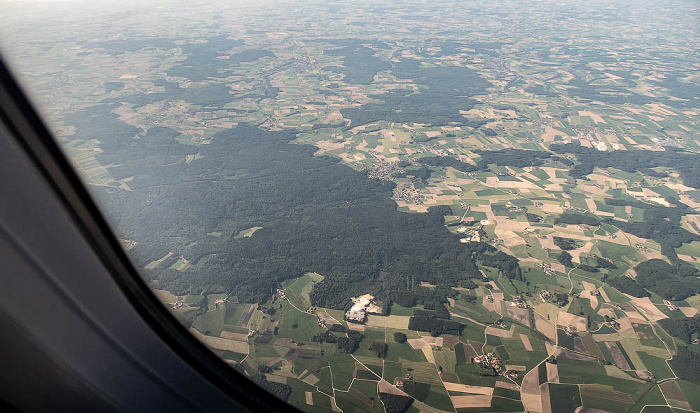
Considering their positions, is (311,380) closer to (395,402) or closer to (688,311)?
(395,402)

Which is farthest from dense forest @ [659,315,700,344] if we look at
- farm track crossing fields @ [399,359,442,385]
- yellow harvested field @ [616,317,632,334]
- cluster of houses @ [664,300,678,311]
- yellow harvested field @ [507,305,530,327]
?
farm track crossing fields @ [399,359,442,385]

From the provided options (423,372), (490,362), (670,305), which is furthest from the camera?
(670,305)

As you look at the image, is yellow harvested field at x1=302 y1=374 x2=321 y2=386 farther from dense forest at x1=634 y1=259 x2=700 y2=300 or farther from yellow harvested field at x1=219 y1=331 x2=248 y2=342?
dense forest at x1=634 y1=259 x2=700 y2=300

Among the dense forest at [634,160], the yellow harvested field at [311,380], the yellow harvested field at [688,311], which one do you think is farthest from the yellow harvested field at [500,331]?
the dense forest at [634,160]

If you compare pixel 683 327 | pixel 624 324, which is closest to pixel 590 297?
pixel 624 324

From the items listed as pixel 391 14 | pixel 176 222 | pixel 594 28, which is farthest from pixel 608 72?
pixel 176 222

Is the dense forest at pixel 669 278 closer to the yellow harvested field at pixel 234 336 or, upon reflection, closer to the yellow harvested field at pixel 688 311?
the yellow harvested field at pixel 688 311

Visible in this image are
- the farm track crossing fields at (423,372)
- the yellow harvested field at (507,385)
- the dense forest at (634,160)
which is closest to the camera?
the yellow harvested field at (507,385)
